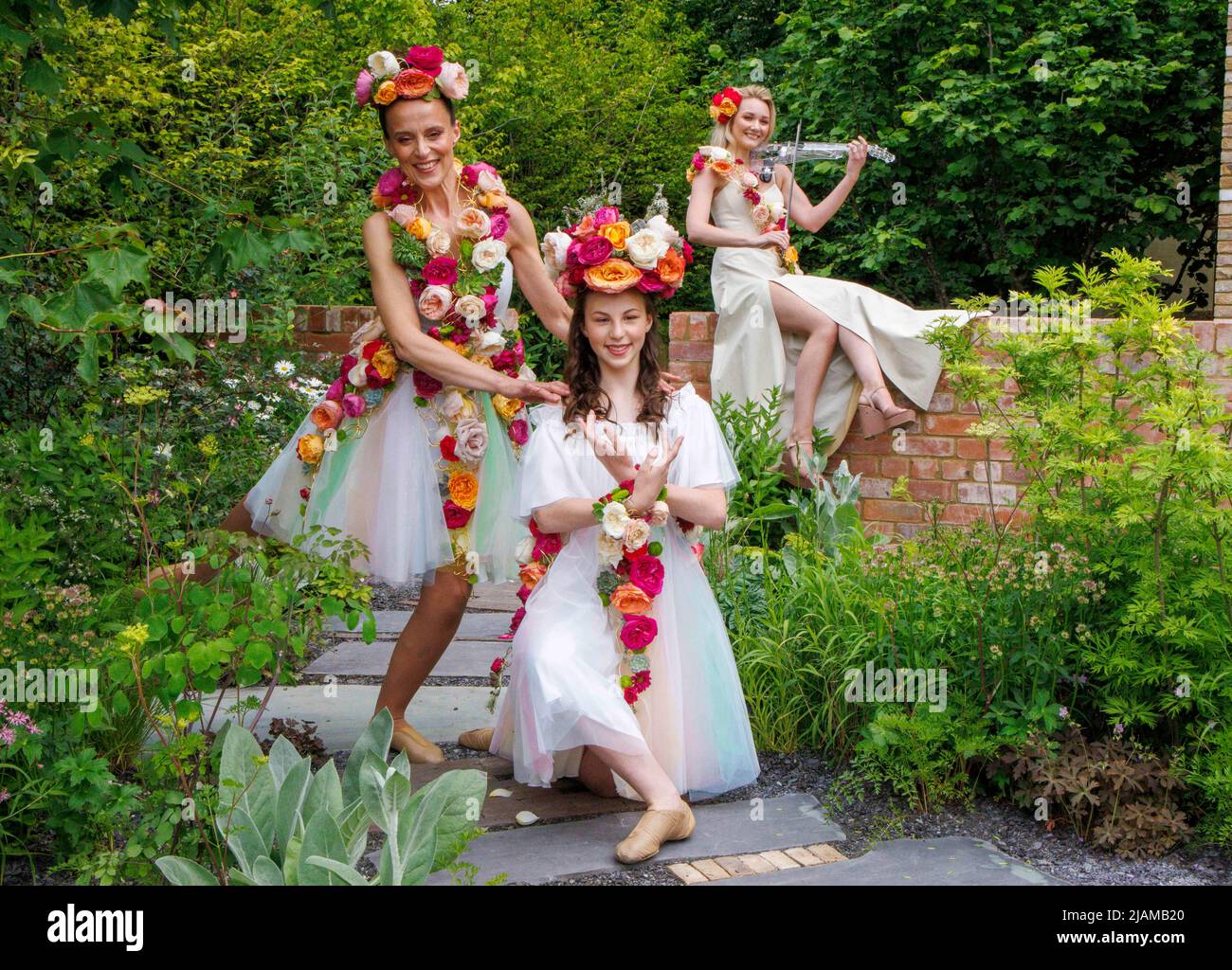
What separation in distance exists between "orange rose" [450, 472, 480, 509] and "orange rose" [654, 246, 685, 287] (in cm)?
93

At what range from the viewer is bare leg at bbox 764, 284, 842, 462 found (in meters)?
6.05

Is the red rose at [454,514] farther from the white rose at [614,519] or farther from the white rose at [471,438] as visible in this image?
the white rose at [614,519]

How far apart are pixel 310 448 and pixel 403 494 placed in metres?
0.35

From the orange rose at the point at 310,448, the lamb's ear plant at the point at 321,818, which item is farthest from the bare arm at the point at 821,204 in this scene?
the lamb's ear plant at the point at 321,818

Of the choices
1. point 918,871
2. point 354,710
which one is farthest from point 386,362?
point 918,871

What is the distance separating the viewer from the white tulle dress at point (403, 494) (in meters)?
3.99

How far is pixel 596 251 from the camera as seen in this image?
3.61 meters

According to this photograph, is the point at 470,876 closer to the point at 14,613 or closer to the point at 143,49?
the point at 14,613

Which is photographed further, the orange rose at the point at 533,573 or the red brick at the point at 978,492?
the red brick at the point at 978,492

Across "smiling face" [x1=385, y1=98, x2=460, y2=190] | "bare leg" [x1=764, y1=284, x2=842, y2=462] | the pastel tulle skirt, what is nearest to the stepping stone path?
the pastel tulle skirt

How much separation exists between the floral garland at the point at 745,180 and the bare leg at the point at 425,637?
302 cm

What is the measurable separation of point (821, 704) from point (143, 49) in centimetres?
732

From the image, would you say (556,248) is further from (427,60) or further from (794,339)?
(794,339)

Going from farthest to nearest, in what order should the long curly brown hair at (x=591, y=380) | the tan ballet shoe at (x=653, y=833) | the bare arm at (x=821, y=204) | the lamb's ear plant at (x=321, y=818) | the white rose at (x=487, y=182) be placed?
the bare arm at (x=821, y=204) → the white rose at (x=487, y=182) → the long curly brown hair at (x=591, y=380) → the tan ballet shoe at (x=653, y=833) → the lamb's ear plant at (x=321, y=818)
